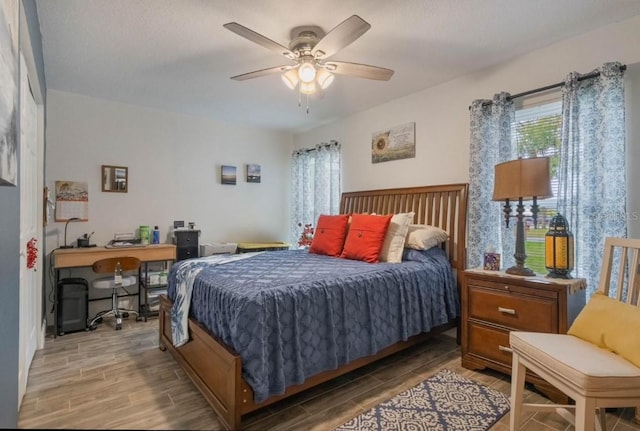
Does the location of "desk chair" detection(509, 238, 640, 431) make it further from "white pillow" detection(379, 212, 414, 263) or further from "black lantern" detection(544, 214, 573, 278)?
"white pillow" detection(379, 212, 414, 263)

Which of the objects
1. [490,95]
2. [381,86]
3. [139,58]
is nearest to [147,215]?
[139,58]

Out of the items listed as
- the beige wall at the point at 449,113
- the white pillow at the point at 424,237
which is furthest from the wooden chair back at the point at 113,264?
the white pillow at the point at 424,237

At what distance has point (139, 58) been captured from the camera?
286cm

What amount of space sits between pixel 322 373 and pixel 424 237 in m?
1.53

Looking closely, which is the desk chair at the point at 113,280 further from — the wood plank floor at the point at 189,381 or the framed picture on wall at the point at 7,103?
the framed picture on wall at the point at 7,103

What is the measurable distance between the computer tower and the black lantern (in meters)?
4.08

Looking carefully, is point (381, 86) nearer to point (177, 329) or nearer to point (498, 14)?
point (498, 14)

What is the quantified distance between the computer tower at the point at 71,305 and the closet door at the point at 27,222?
0.26 metres

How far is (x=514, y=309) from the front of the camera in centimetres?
228

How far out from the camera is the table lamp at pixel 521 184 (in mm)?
2262

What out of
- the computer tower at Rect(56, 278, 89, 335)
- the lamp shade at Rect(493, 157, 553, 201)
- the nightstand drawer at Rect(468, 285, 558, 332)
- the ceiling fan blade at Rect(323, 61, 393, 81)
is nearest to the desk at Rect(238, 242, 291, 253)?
the computer tower at Rect(56, 278, 89, 335)

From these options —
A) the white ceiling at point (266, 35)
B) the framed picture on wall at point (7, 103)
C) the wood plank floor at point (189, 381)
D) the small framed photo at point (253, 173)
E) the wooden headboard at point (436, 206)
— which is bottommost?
the wood plank floor at point (189, 381)

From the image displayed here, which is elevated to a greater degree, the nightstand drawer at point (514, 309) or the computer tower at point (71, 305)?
the nightstand drawer at point (514, 309)

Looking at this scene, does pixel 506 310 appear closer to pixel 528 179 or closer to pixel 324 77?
pixel 528 179
